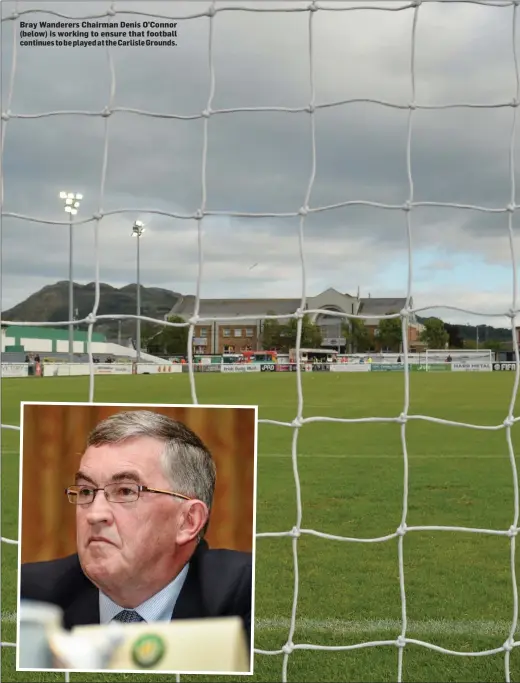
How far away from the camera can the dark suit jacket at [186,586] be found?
1076 mm

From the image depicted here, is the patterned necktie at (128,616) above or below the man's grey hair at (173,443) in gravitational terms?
below

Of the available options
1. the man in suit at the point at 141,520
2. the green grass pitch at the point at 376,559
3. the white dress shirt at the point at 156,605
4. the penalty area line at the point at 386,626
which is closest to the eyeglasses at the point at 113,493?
the man in suit at the point at 141,520

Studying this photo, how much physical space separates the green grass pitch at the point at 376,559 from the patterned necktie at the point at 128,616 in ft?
1.54

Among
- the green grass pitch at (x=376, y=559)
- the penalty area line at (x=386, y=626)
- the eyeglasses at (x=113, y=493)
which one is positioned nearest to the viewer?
the eyeglasses at (x=113, y=493)

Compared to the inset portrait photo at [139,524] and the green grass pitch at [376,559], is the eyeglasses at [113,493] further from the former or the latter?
the green grass pitch at [376,559]

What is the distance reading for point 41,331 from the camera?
16.0 metres

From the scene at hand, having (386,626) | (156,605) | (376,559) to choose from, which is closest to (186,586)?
(156,605)

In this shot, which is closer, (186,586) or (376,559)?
(186,586)

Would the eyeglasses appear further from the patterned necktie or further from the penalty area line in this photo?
the penalty area line

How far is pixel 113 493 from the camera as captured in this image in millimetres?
1048

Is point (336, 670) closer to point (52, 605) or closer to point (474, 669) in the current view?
point (474, 669)

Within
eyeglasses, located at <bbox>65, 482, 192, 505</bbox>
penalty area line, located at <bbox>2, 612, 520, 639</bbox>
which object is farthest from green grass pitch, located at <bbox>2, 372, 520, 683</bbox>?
eyeglasses, located at <bbox>65, 482, 192, 505</bbox>

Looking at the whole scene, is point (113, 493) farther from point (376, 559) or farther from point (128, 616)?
point (376, 559)

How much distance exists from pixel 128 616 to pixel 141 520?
156mm
